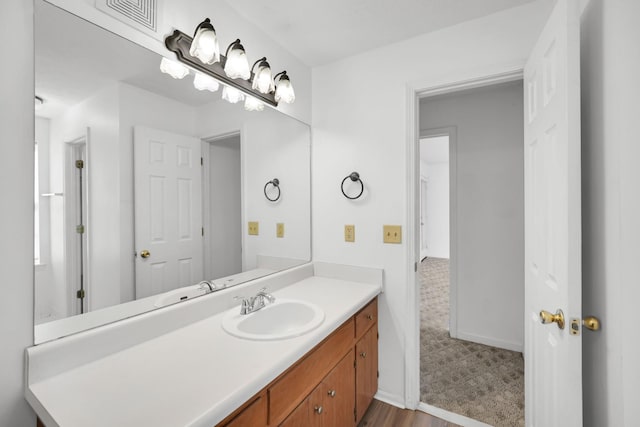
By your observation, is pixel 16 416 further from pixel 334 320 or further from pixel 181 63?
pixel 181 63

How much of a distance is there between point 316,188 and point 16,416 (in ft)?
5.63

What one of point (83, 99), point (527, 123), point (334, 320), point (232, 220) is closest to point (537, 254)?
point (527, 123)

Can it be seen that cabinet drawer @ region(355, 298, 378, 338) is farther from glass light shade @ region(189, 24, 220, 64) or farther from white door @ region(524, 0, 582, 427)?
glass light shade @ region(189, 24, 220, 64)

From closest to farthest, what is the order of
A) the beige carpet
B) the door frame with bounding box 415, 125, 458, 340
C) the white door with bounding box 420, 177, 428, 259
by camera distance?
the beige carpet → the door frame with bounding box 415, 125, 458, 340 → the white door with bounding box 420, 177, 428, 259

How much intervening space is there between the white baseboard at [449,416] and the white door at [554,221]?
34cm

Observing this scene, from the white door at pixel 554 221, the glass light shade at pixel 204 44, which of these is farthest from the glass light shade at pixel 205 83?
the white door at pixel 554 221

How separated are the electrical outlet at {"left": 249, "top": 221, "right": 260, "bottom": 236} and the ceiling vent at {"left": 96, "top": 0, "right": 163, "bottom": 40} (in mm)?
997

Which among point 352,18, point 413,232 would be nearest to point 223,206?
point 413,232

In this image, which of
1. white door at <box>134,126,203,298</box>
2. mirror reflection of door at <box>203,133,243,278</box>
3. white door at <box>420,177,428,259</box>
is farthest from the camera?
white door at <box>420,177,428,259</box>

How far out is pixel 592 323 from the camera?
938 millimetres

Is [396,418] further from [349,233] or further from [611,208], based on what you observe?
[611,208]

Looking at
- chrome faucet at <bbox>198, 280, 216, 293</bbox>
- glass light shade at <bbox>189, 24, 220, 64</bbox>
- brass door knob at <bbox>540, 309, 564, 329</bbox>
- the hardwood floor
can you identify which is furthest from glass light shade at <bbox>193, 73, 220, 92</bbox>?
the hardwood floor

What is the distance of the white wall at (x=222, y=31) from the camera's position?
1005 mm

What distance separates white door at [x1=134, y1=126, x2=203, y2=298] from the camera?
3.93 ft
